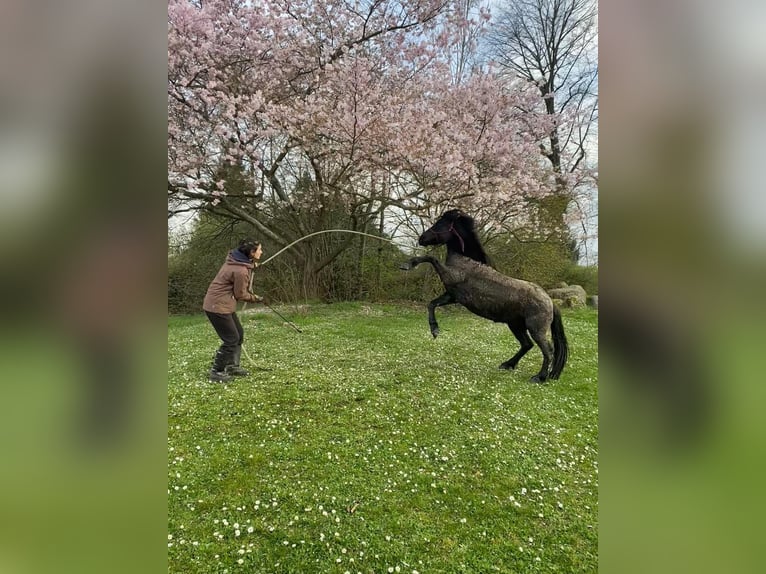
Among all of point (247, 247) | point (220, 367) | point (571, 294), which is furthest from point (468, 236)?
point (571, 294)

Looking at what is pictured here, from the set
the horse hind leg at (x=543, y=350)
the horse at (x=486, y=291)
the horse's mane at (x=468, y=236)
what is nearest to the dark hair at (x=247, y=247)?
the horse at (x=486, y=291)

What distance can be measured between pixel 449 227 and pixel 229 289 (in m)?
2.82

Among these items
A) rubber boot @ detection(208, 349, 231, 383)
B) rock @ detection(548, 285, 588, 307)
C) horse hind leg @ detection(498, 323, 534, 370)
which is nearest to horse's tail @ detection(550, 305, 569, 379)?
horse hind leg @ detection(498, 323, 534, 370)

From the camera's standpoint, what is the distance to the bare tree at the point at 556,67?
8.38 metres

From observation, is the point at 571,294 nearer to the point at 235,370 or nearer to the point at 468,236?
the point at 468,236

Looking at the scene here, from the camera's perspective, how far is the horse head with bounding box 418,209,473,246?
447cm

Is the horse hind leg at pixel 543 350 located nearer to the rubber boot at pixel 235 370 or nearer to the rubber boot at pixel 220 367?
the rubber boot at pixel 235 370

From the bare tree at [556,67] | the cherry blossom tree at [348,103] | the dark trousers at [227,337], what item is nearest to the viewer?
the dark trousers at [227,337]

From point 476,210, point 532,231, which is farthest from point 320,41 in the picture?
point 532,231
